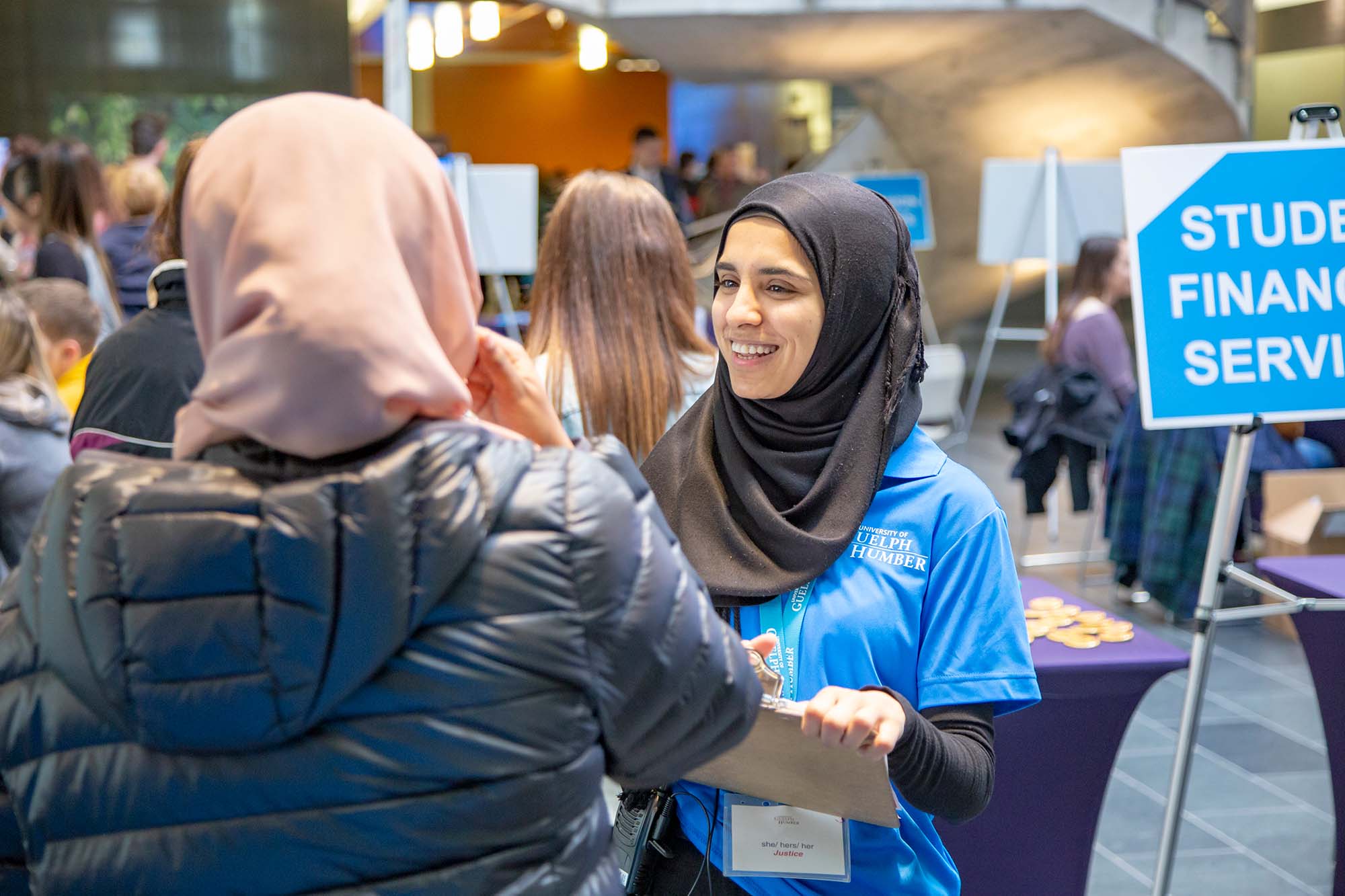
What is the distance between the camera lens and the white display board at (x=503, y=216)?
6.69m

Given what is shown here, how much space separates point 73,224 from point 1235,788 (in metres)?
4.44

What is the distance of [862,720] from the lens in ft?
4.54

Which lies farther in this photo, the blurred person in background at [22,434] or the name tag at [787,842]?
the blurred person in background at [22,434]

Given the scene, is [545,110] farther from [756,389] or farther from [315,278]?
[315,278]

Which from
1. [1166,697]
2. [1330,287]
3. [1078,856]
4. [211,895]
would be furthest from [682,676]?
[1166,697]

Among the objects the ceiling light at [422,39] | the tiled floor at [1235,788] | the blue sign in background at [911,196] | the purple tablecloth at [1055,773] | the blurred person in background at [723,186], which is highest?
the ceiling light at [422,39]

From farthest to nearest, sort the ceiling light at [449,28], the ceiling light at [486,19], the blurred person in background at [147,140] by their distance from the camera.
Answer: the ceiling light at [449,28] → the ceiling light at [486,19] → the blurred person in background at [147,140]

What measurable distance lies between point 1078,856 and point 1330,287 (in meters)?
1.22

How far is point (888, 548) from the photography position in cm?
166

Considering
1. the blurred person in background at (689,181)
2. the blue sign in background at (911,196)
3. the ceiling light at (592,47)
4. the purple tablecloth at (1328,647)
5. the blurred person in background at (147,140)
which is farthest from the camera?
the ceiling light at (592,47)

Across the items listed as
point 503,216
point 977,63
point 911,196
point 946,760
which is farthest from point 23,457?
point 977,63

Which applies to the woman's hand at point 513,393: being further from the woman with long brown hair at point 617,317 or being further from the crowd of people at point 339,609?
the woman with long brown hair at point 617,317

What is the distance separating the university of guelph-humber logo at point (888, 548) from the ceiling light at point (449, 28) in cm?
1475

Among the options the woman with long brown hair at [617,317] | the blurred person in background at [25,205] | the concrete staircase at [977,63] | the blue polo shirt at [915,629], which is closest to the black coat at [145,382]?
the woman with long brown hair at [617,317]
